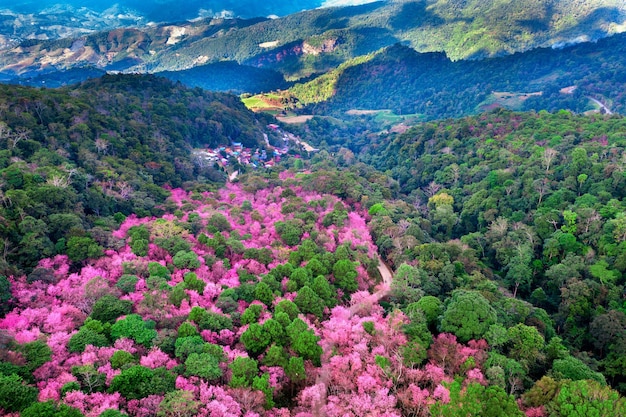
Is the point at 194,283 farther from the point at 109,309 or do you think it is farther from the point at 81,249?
the point at 81,249

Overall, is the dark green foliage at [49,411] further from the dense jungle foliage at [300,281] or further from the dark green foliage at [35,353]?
the dark green foliage at [35,353]

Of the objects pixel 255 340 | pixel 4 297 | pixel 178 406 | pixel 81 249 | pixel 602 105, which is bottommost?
pixel 602 105

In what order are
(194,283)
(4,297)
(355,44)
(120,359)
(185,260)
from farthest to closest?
(355,44) < (185,260) < (194,283) < (4,297) < (120,359)

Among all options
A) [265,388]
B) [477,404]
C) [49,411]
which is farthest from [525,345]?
[49,411]

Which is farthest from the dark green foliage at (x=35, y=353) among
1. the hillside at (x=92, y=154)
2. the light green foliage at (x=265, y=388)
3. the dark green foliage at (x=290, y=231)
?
the dark green foliage at (x=290, y=231)

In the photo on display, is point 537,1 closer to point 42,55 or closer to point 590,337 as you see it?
point 590,337

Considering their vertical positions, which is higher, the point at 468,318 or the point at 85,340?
the point at 85,340

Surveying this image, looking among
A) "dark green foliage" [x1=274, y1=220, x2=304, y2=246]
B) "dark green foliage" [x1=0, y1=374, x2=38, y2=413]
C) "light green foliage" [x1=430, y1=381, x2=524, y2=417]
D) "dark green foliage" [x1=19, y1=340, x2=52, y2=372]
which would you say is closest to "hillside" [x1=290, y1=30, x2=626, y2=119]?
"dark green foliage" [x1=274, y1=220, x2=304, y2=246]
